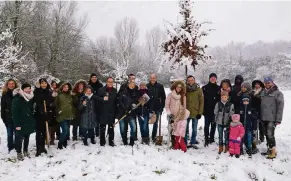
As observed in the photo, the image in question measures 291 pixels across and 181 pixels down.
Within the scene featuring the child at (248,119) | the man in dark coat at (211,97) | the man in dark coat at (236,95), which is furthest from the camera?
the man in dark coat at (211,97)

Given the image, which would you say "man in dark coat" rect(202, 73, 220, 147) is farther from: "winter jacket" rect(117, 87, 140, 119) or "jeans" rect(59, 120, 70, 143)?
"jeans" rect(59, 120, 70, 143)

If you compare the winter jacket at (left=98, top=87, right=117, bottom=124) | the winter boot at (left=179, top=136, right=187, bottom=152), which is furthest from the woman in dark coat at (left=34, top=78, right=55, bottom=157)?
the winter boot at (left=179, top=136, right=187, bottom=152)

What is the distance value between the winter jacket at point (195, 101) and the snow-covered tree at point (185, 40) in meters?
1.85

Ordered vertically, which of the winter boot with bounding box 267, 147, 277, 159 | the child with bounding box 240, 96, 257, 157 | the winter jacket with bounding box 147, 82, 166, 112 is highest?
the winter jacket with bounding box 147, 82, 166, 112

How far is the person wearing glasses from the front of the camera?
302 inches

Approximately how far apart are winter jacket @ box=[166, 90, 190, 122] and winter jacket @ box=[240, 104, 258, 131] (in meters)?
1.52

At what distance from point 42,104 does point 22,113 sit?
0.59 m

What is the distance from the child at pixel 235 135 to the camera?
761 centimetres

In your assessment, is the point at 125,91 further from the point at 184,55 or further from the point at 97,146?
the point at 184,55

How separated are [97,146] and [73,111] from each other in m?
1.26

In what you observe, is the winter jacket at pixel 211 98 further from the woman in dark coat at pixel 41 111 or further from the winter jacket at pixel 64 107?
the woman in dark coat at pixel 41 111

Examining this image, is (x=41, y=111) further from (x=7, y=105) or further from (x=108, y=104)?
(x=108, y=104)

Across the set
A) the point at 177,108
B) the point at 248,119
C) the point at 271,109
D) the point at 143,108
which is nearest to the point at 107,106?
the point at 143,108

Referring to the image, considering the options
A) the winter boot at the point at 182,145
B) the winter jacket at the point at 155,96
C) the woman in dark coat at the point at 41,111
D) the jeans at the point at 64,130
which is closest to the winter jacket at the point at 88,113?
the jeans at the point at 64,130
